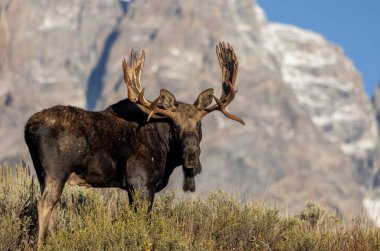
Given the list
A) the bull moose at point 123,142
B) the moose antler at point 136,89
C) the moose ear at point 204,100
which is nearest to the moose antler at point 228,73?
the bull moose at point 123,142

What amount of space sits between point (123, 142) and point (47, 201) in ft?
4.97

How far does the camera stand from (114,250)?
9641mm

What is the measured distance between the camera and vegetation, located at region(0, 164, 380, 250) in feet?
32.5

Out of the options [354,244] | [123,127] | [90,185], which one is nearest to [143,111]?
[123,127]

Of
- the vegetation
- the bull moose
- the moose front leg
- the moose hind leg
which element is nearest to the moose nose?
the bull moose

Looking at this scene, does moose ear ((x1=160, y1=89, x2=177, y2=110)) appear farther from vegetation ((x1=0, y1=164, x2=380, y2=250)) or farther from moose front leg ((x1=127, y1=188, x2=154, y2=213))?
vegetation ((x1=0, y1=164, x2=380, y2=250))

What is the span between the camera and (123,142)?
37.3 ft

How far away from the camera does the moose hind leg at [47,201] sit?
1030cm

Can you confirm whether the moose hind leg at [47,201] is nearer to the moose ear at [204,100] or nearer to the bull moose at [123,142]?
the bull moose at [123,142]

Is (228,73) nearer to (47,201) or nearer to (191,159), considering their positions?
(191,159)

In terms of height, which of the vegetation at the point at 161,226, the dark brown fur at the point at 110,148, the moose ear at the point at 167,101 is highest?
the moose ear at the point at 167,101

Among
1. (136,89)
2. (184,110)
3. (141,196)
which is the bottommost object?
(141,196)

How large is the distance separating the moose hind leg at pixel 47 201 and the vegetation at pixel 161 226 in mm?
178

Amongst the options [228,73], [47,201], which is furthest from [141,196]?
[228,73]
